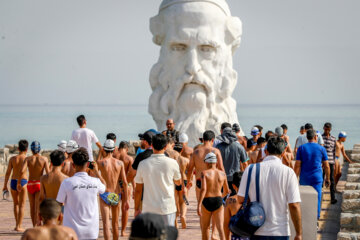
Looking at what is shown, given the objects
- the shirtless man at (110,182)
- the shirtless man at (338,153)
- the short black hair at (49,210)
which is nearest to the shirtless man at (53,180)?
→ the shirtless man at (110,182)

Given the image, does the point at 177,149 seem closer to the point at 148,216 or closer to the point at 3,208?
the point at 3,208

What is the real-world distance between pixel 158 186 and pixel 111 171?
1.63 metres

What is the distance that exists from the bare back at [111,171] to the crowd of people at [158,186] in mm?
13

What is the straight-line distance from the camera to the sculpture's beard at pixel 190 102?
1811cm

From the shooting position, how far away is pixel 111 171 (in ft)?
27.0

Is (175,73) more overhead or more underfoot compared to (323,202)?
more overhead

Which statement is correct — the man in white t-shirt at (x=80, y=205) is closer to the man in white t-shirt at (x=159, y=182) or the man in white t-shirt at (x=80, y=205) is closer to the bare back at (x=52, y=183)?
the man in white t-shirt at (x=159, y=182)

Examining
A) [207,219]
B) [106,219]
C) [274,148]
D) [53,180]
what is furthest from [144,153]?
[274,148]

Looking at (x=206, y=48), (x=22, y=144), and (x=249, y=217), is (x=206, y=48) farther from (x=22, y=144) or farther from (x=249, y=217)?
(x=249, y=217)

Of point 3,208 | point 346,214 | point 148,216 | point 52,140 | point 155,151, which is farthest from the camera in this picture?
point 52,140

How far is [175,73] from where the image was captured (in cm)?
1828

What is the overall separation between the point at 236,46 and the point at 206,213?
1201 cm

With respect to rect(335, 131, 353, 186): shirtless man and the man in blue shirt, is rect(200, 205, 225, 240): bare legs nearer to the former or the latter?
the man in blue shirt

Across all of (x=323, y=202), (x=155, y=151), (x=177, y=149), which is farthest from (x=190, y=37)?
(x=155, y=151)
